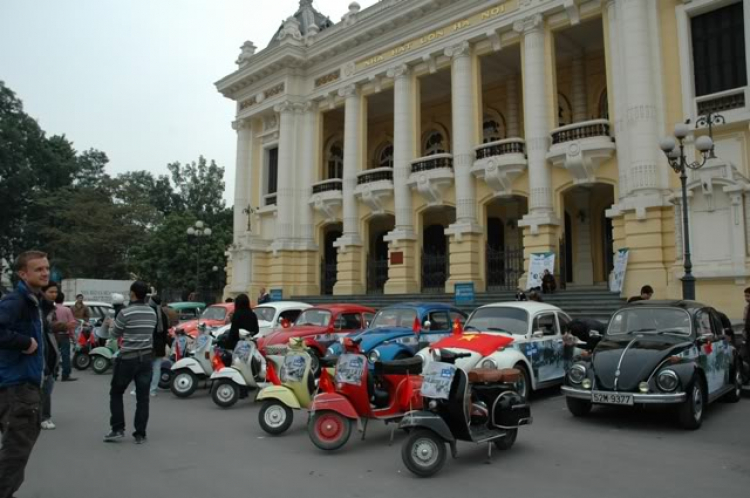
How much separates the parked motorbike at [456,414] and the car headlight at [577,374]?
1617 mm

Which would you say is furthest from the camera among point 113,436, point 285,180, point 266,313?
point 285,180

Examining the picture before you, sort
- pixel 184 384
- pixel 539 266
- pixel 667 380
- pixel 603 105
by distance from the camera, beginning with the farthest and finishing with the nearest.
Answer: pixel 603 105
pixel 539 266
pixel 184 384
pixel 667 380

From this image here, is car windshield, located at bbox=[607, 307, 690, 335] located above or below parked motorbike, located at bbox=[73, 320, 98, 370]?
above

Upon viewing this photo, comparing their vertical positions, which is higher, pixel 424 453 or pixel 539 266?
pixel 539 266

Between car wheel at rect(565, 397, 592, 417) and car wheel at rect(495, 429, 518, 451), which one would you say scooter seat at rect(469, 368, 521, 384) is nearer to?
car wheel at rect(495, 429, 518, 451)

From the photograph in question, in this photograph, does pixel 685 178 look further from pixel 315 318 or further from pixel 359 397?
pixel 359 397

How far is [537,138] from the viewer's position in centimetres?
1997

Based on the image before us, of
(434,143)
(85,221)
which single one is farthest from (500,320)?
(85,221)

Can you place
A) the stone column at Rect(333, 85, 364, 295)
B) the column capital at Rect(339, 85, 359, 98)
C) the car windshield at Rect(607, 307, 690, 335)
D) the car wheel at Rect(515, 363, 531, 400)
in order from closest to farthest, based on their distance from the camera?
the car windshield at Rect(607, 307, 690, 335) → the car wheel at Rect(515, 363, 531, 400) → the stone column at Rect(333, 85, 364, 295) → the column capital at Rect(339, 85, 359, 98)

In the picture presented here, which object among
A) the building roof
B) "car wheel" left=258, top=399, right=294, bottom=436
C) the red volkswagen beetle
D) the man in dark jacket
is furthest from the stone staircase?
the building roof

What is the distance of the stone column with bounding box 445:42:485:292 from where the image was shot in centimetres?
2153

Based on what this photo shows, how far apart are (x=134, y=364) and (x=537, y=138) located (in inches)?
656

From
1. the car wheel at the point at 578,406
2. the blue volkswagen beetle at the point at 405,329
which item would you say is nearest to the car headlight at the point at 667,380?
the car wheel at the point at 578,406

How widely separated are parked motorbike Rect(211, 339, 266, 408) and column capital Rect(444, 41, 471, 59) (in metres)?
16.8
